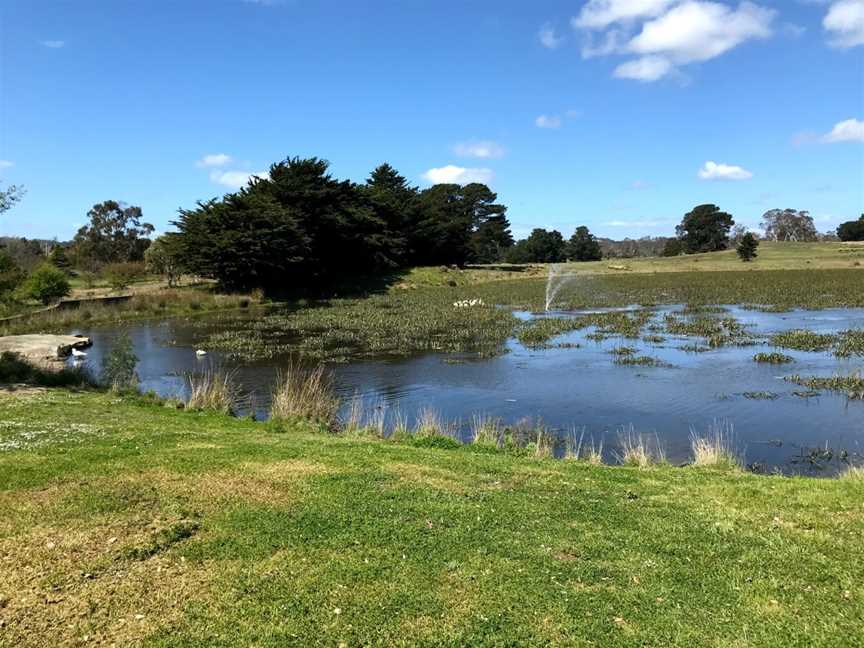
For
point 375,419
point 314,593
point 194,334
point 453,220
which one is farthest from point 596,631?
point 453,220

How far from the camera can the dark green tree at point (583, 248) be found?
420ft

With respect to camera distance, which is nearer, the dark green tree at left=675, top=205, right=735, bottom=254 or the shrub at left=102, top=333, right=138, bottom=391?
the shrub at left=102, top=333, right=138, bottom=391

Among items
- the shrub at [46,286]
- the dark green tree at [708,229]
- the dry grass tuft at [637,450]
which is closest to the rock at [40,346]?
the shrub at [46,286]

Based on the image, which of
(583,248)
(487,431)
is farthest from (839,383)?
(583,248)

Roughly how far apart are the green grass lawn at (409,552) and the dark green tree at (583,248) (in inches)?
4799

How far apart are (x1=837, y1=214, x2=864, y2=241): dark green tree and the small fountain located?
7300 cm

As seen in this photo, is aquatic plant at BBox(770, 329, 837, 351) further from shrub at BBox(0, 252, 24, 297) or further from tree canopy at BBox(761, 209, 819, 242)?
tree canopy at BBox(761, 209, 819, 242)

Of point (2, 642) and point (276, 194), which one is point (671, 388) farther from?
point (276, 194)

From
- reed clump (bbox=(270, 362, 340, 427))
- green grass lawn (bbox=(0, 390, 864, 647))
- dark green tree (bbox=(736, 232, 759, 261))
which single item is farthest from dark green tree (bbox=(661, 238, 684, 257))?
green grass lawn (bbox=(0, 390, 864, 647))

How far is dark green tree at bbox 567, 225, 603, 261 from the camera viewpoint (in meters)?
128

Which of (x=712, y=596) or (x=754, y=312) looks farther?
(x=754, y=312)

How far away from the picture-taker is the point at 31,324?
34.7 metres

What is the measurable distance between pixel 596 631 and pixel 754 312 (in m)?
37.9

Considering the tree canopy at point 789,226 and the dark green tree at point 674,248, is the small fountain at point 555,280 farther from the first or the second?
the tree canopy at point 789,226
